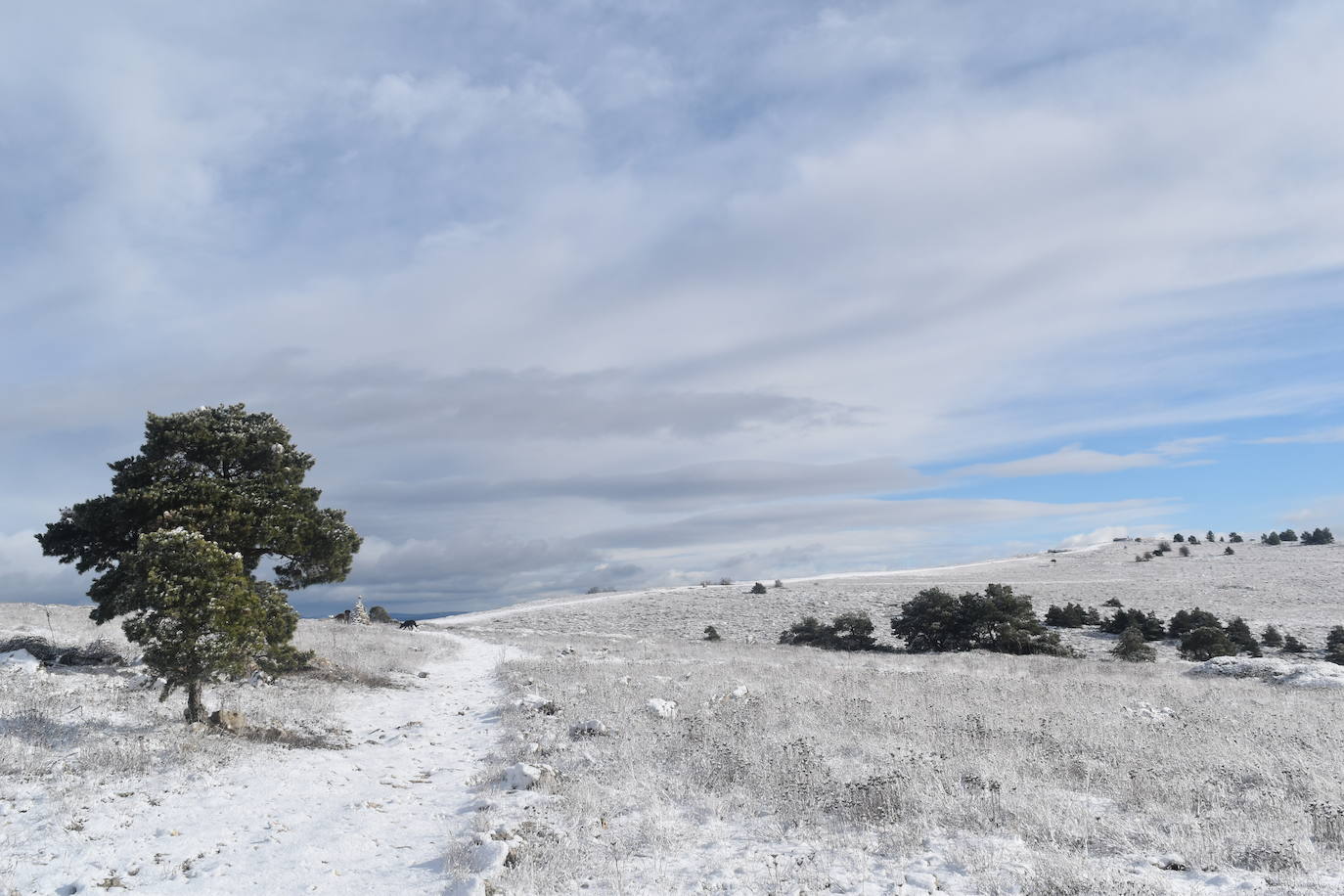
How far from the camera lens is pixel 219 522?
626 inches

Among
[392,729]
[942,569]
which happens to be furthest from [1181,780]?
[942,569]

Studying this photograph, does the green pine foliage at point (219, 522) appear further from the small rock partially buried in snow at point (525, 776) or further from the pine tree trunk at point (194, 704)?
the small rock partially buried in snow at point (525, 776)

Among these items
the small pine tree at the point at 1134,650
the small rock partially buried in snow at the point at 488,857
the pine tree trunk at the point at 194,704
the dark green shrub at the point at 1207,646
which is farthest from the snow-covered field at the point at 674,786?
the dark green shrub at the point at 1207,646

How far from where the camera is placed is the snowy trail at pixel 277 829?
7887 mm

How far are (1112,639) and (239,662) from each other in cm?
4400

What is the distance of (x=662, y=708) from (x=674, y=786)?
19.2ft

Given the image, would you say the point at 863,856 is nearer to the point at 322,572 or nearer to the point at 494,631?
the point at 322,572

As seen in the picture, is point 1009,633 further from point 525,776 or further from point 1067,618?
point 525,776

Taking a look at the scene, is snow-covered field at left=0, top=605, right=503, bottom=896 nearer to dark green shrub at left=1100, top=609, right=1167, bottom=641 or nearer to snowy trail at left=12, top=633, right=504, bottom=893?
snowy trail at left=12, top=633, right=504, bottom=893

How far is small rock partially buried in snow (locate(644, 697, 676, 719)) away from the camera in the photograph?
16812mm

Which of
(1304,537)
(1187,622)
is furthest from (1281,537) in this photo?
(1187,622)

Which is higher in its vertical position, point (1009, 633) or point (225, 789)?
point (225, 789)

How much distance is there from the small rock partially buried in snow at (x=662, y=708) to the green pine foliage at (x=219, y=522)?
785cm

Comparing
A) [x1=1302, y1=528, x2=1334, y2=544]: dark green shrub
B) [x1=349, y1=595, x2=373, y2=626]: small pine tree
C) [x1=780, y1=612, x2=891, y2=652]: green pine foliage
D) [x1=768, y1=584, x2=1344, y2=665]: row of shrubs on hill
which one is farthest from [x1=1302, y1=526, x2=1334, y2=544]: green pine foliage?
[x1=349, y1=595, x2=373, y2=626]: small pine tree
